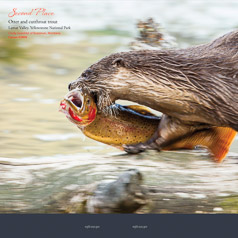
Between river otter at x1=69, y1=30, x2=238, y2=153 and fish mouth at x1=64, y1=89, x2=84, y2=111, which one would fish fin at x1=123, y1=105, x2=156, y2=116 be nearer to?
river otter at x1=69, y1=30, x2=238, y2=153

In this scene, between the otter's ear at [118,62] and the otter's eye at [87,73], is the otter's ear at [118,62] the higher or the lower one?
the higher one

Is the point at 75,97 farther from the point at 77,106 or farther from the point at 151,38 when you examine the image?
the point at 151,38

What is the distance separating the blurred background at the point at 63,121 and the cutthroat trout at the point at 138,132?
80 mm

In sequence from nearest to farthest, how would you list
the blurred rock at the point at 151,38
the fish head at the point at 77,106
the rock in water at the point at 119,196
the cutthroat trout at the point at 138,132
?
the rock in water at the point at 119,196 < the fish head at the point at 77,106 < the cutthroat trout at the point at 138,132 < the blurred rock at the point at 151,38

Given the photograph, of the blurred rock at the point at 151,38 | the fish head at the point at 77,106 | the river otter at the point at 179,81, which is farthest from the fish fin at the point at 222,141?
the fish head at the point at 77,106

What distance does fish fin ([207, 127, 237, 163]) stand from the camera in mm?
2996

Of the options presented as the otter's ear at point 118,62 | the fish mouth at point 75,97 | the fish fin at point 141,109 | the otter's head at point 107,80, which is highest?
the otter's ear at point 118,62

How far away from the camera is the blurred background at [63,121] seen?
2.88 metres

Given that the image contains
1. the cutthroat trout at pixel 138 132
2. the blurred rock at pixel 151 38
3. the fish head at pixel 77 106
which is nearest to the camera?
the fish head at pixel 77 106

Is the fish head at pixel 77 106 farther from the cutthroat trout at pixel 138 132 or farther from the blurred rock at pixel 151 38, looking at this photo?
the blurred rock at pixel 151 38

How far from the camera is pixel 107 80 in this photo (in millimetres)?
2826

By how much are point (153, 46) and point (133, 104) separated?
50 centimetres

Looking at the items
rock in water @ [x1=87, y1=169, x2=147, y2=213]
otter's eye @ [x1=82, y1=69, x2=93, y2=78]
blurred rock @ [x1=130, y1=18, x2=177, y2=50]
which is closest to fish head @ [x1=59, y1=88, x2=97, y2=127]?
otter's eye @ [x1=82, y1=69, x2=93, y2=78]

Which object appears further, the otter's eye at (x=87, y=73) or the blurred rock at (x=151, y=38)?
the blurred rock at (x=151, y=38)
